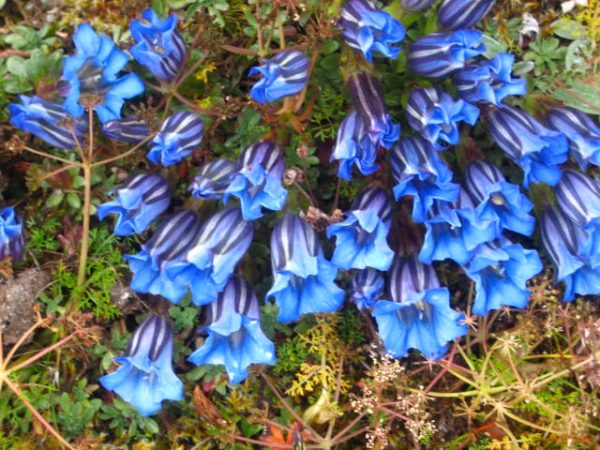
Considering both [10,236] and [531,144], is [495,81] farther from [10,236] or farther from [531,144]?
[10,236]

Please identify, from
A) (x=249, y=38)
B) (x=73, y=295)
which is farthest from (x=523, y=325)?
(x=73, y=295)

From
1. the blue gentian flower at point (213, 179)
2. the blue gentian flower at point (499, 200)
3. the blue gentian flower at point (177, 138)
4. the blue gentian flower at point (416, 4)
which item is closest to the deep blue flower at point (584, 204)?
the blue gentian flower at point (499, 200)

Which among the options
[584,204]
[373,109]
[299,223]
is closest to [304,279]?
[299,223]

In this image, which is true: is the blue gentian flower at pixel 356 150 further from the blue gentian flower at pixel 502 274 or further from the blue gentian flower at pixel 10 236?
the blue gentian flower at pixel 10 236

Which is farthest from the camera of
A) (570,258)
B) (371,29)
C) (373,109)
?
(570,258)

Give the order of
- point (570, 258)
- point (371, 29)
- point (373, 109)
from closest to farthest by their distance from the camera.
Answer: point (371, 29)
point (373, 109)
point (570, 258)

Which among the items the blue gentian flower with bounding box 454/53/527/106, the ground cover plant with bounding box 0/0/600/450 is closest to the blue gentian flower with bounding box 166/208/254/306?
the ground cover plant with bounding box 0/0/600/450

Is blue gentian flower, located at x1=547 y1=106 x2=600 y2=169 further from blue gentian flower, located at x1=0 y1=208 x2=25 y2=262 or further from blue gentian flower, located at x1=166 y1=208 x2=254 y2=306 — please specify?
blue gentian flower, located at x1=0 y1=208 x2=25 y2=262
